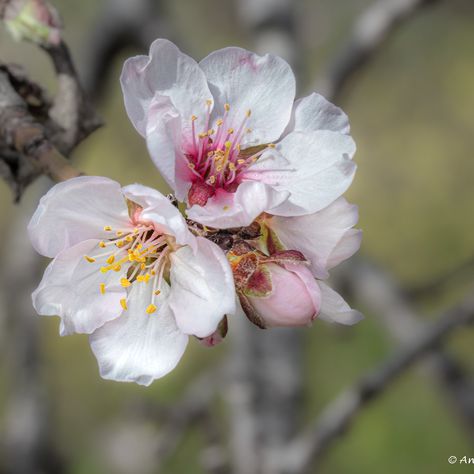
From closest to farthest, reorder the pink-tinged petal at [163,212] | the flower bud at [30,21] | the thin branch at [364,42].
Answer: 1. the pink-tinged petal at [163,212]
2. the flower bud at [30,21]
3. the thin branch at [364,42]

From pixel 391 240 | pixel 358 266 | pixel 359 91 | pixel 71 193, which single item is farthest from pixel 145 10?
pixel 359 91

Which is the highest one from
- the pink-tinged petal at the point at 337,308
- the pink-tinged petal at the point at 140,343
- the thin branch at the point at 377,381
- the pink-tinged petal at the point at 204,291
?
the pink-tinged petal at the point at 204,291

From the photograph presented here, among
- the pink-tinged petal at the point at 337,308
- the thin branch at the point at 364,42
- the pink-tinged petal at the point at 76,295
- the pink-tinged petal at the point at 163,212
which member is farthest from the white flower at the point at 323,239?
the thin branch at the point at 364,42

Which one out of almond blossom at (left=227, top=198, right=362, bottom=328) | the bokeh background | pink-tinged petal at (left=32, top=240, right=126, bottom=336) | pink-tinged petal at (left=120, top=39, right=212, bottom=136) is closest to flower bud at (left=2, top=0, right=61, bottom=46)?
pink-tinged petal at (left=120, top=39, right=212, bottom=136)

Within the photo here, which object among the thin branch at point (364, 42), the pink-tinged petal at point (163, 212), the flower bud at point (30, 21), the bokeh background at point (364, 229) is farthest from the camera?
the bokeh background at point (364, 229)

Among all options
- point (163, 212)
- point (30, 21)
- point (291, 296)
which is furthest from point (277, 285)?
point (30, 21)

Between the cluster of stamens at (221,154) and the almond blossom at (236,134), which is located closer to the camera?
the almond blossom at (236,134)

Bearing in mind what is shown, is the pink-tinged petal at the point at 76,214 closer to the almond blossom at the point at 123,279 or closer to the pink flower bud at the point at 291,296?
the almond blossom at the point at 123,279

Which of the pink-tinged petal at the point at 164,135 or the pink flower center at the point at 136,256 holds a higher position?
the pink-tinged petal at the point at 164,135
